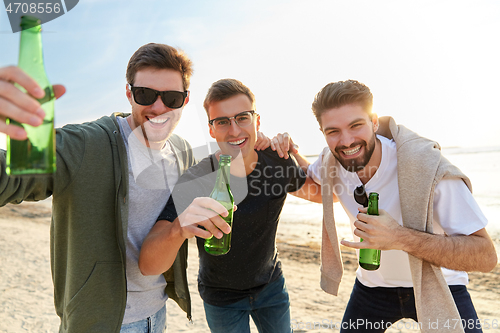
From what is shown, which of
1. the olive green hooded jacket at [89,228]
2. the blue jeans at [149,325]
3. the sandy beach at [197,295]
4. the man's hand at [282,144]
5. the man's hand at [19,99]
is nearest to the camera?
the man's hand at [19,99]

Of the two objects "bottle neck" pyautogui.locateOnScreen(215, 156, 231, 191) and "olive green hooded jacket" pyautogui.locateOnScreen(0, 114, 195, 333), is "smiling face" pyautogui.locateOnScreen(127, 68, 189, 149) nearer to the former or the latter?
"olive green hooded jacket" pyautogui.locateOnScreen(0, 114, 195, 333)

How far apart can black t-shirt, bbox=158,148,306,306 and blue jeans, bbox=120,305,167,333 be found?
0.46 meters

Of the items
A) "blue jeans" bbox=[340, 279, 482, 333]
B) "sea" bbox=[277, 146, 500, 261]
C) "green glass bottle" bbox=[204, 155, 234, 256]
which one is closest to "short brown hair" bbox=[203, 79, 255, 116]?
"green glass bottle" bbox=[204, 155, 234, 256]

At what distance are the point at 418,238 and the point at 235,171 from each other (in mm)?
1680

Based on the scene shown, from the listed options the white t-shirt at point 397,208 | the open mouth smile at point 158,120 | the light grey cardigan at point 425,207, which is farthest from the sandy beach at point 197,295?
the open mouth smile at point 158,120

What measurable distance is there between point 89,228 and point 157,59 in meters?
1.45

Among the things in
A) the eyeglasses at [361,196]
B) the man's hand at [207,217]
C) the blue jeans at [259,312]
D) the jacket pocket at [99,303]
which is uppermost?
the man's hand at [207,217]

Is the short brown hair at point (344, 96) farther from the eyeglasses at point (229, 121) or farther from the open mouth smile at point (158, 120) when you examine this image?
the open mouth smile at point (158, 120)

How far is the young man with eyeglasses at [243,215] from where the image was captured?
3031 millimetres

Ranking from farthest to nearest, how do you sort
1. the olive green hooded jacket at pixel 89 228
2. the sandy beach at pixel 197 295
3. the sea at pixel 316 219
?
1. the sea at pixel 316 219
2. the sandy beach at pixel 197 295
3. the olive green hooded jacket at pixel 89 228

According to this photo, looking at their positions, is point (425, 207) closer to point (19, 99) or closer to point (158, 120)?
point (158, 120)

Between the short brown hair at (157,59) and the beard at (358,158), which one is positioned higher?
the short brown hair at (157,59)

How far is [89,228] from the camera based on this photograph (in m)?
2.36

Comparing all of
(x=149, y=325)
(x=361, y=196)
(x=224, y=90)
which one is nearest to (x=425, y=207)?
(x=361, y=196)
